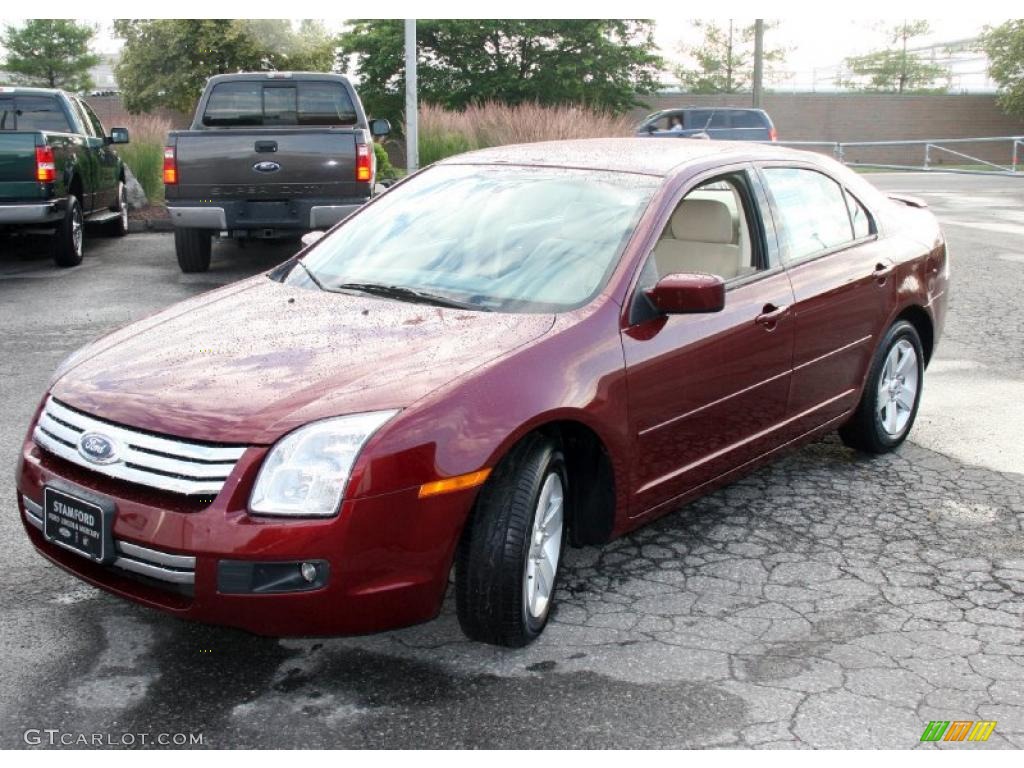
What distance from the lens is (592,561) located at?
469 centimetres

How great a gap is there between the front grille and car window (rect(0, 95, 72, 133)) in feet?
35.0

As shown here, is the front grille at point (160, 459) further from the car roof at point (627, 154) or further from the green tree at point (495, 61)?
the green tree at point (495, 61)

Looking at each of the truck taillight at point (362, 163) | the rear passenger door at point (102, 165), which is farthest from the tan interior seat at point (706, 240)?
the rear passenger door at point (102, 165)

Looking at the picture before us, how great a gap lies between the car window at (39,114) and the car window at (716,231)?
1016cm

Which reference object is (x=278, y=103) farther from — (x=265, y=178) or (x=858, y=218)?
(x=858, y=218)

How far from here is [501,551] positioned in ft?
12.0

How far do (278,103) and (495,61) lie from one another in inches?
1158

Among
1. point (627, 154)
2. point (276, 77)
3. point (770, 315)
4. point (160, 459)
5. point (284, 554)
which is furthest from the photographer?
point (276, 77)

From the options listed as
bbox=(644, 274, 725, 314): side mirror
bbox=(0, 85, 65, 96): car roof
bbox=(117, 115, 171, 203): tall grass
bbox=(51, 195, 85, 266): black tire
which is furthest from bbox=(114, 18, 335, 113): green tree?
bbox=(644, 274, 725, 314): side mirror

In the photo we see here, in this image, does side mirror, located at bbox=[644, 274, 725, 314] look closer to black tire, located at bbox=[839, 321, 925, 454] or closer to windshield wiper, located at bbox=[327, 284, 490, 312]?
windshield wiper, located at bbox=[327, 284, 490, 312]

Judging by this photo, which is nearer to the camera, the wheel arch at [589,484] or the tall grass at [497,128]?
the wheel arch at [589,484]

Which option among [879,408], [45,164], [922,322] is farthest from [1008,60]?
[879,408]

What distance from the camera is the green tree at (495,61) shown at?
4000 cm
